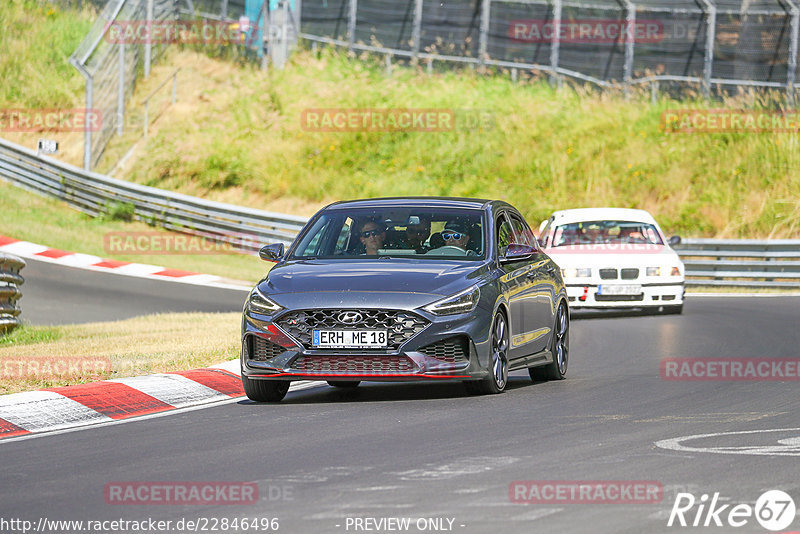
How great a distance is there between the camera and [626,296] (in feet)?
70.3

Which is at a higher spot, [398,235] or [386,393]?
[398,235]

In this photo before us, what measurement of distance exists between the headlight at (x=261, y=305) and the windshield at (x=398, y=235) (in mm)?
939

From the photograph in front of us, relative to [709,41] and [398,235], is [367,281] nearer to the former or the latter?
[398,235]

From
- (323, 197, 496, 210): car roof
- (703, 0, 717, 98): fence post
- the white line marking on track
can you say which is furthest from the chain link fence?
the white line marking on track

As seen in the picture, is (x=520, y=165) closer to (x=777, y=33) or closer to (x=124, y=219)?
(x=777, y=33)

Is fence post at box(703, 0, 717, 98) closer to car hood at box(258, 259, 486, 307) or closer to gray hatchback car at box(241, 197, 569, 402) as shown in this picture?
gray hatchback car at box(241, 197, 569, 402)

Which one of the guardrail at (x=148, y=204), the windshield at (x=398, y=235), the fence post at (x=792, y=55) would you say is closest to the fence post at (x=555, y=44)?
the fence post at (x=792, y=55)

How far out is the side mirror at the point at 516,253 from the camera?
11922mm

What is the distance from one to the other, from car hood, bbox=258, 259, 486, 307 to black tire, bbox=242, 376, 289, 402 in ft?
2.31

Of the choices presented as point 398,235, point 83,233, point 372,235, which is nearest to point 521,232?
point 398,235

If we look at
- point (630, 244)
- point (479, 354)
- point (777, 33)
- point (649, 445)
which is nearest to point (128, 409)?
point (479, 354)

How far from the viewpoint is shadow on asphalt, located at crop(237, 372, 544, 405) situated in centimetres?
1138

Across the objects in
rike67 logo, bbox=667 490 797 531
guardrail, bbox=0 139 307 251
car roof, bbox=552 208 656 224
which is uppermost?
rike67 logo, bbox=667 490 797 531

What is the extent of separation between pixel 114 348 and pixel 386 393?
4499 millimetres
